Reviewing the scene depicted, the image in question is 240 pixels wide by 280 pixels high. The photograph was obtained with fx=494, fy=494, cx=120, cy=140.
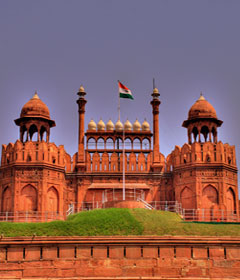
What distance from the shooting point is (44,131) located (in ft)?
130

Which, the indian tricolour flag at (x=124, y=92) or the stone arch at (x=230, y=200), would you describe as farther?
the stone arch at (x=230, y=200)

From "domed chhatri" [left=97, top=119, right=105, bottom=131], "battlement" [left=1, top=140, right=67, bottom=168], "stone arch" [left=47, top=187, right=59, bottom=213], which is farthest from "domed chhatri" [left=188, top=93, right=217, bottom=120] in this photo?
"stone arch" [left=47, top=187, right=59, bottom=213]

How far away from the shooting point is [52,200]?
3653cm

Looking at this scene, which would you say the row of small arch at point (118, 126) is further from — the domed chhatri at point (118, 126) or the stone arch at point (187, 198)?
the stone arch at point (187, 198)

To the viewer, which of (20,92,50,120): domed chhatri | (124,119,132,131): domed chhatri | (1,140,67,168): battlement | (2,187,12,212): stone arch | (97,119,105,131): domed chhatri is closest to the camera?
(2,187,12,212): stone arch

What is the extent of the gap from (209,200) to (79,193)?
396 inches

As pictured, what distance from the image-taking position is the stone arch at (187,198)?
121 ft

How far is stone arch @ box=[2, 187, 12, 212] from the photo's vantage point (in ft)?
118

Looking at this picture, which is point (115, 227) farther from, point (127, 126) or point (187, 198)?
point (127, 126)

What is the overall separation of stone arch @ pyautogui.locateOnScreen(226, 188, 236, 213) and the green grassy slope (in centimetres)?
723

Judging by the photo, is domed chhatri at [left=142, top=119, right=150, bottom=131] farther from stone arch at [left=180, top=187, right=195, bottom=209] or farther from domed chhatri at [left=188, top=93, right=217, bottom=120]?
stone arch at [left=180, top=187, right=195, bottom=209]

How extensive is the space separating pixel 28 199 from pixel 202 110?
15.4 m

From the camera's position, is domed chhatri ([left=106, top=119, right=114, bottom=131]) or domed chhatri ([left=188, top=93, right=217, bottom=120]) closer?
domed chhatri ([left=188, top=93, right=217, bottom=120])

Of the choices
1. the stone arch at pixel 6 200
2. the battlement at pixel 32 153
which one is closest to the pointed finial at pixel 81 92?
the battlement at pixel 32 153
